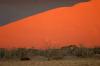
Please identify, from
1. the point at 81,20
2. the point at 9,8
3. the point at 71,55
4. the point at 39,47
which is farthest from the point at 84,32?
the point at 9,8

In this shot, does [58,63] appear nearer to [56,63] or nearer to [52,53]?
[56,63]

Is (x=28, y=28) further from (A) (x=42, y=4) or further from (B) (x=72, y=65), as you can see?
(B) (x=72, y=65)

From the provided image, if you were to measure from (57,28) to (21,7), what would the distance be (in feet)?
1.91

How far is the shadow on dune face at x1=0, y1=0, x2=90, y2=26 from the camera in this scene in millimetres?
2855

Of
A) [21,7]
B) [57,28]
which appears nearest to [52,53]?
[57,28]

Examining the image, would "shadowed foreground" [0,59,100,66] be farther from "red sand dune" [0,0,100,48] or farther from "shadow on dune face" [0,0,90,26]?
"shadow on dune face" [0,0,90,26]

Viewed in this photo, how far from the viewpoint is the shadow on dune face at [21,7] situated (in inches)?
112

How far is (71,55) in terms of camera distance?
2.85 meters

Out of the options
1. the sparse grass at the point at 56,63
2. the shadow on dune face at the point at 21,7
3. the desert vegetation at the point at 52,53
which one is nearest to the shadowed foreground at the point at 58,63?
the sparse grass at the point at 56,63

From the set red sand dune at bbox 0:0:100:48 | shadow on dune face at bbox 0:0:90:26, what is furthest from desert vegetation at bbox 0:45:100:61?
shadow on dune face at bbox 0:0:90:26

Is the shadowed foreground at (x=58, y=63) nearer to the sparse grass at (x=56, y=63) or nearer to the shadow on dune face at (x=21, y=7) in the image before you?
the sparse grass at (x=56, y=63)

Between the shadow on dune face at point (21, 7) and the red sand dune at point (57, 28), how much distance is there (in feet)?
0.19

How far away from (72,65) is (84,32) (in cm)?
55

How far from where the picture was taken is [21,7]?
288 cm
